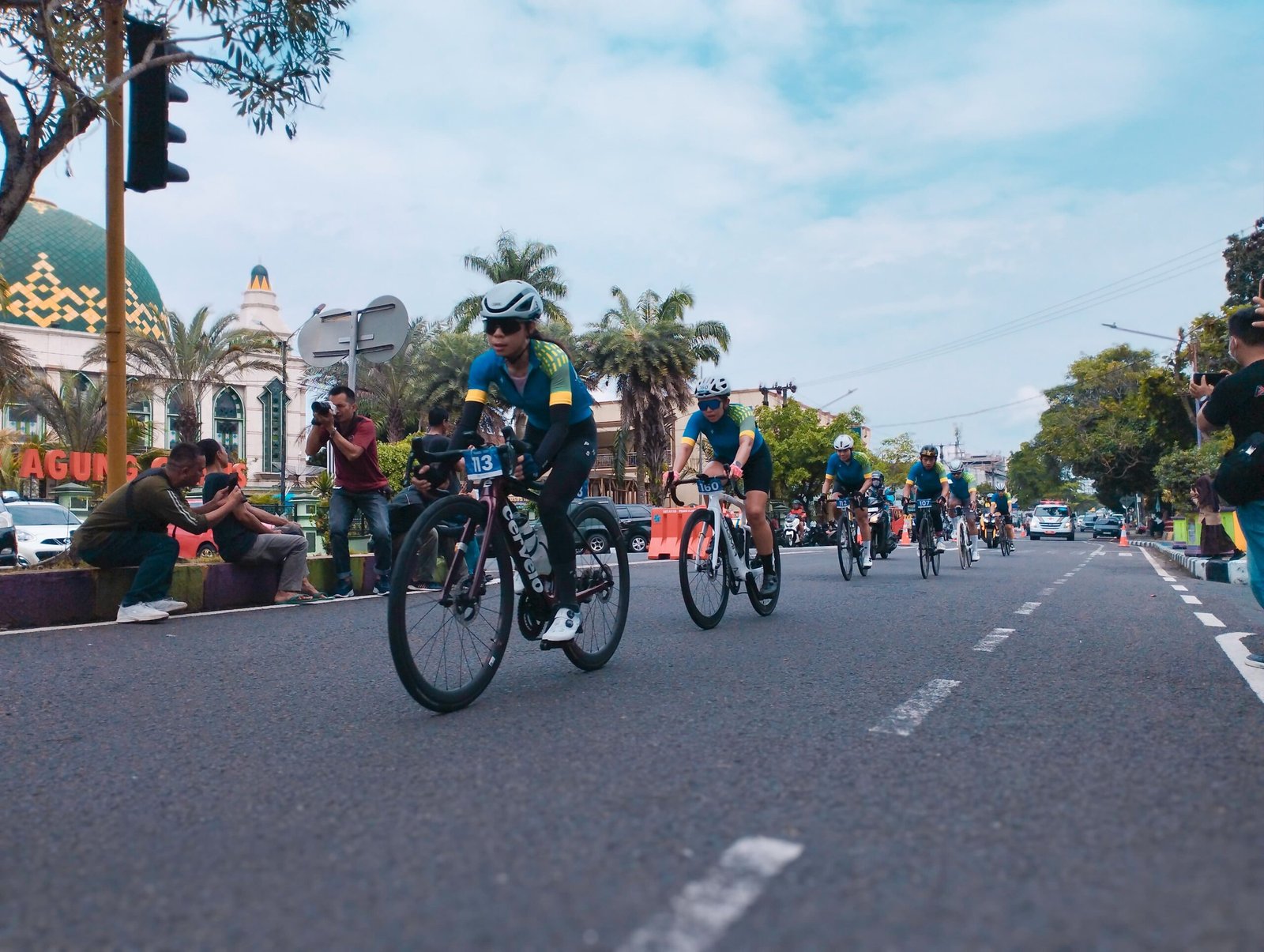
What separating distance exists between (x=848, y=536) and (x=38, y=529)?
15.4 meters

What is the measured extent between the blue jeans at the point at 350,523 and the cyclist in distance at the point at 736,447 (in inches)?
126

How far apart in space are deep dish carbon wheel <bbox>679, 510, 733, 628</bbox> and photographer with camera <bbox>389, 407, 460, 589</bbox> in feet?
5.11

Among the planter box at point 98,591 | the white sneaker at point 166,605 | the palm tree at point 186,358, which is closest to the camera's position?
the planter box at point 98,591

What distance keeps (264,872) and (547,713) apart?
68.5 inches

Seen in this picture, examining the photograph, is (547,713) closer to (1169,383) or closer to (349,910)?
(349,910)

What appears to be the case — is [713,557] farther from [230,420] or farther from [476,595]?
[230,420]

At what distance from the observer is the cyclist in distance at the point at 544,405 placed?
460 centimetres

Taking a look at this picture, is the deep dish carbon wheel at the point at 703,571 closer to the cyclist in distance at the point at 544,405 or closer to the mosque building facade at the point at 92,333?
the cyclist in distance at the point at 544,405

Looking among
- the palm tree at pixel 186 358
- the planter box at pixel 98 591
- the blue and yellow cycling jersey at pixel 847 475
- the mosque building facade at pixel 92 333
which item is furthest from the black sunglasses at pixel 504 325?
the mosque building facade at pixel 92 333

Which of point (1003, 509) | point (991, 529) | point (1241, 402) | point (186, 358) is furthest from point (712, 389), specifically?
point (186, 358)

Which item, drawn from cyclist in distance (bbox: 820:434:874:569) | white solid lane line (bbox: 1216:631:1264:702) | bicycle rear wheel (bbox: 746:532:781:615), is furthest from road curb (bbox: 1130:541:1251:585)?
bicycle rear wheel (bbox: 746:532:781:615)

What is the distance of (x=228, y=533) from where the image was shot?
862 centimetres

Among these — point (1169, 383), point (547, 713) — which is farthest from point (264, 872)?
point (1169, 383)

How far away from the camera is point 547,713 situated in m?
4.07
